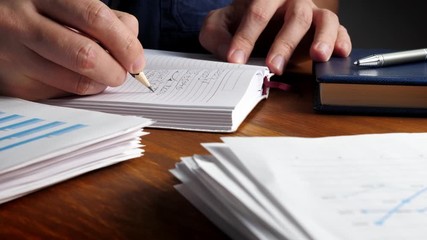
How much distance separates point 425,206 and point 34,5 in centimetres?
51

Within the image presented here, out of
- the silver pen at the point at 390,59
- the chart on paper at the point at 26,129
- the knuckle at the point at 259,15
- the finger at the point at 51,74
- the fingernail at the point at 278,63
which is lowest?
the chart on paper at the point at 26,129

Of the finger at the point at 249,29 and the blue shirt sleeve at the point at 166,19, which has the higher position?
the finger at the point at 249,29

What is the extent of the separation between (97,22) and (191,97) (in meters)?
0.14

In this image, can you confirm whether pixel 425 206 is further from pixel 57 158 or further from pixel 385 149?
pixel 57 158

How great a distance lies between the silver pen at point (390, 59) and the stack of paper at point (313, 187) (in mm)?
335

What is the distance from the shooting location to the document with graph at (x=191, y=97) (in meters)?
0.69

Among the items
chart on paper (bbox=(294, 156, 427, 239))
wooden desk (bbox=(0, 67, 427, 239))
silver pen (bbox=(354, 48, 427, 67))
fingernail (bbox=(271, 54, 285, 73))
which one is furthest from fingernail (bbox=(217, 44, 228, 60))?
chart on paper (bbox=(294, 156, 427, 239))

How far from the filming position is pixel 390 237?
1.17 ft

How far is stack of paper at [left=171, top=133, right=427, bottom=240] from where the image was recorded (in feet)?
1.21

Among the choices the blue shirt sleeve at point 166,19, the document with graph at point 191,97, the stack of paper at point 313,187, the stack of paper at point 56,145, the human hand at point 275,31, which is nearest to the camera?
the stack of paper at point 313,187

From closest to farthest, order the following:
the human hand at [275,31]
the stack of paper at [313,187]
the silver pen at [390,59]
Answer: the stack of paper at [313,187] → the silver pen at [390,59] → the human hand at [275,31]

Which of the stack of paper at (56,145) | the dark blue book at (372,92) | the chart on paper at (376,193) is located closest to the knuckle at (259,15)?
the dark blue book at (372,92)

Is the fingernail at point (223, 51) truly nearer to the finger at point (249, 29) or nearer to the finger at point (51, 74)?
the finger at point (249, 29)

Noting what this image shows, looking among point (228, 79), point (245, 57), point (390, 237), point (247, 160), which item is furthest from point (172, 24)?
point (390, 237)
